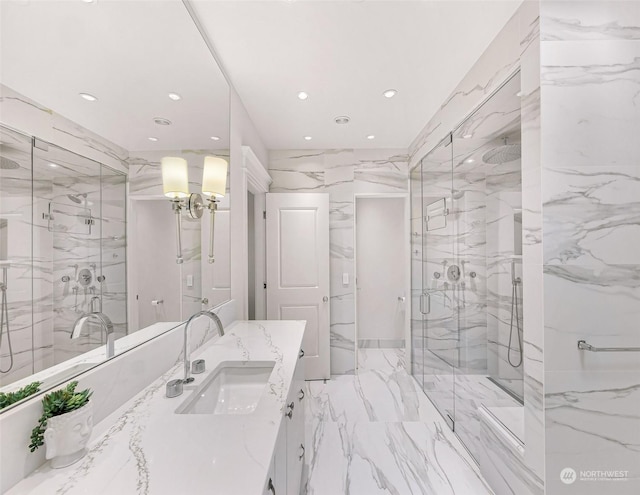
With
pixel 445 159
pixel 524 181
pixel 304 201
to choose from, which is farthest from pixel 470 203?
pixel 304 201

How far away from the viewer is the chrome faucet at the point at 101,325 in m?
0.85

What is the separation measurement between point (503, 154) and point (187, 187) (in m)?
1.79

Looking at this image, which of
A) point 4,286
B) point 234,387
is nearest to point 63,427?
point 4,286

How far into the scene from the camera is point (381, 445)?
2082 millimetres

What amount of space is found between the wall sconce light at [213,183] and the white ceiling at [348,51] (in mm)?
682

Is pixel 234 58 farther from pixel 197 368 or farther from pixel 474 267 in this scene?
pixel 474 267

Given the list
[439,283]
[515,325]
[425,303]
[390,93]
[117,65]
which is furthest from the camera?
[425,303]

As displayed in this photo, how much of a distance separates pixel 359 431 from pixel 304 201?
226cm

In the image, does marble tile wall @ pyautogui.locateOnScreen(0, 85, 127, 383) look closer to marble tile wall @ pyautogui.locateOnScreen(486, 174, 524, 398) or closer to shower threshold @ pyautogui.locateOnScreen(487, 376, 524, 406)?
marble tile wall @ pyautogui.locateOnScreen(486, 174, 524, 398)

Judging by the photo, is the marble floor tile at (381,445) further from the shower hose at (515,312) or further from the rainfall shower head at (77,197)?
the rainfall shower head at (77,197)

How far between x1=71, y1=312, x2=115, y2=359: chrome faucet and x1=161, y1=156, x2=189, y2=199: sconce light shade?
1.93ft

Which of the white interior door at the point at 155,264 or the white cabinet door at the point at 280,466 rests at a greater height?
the white interior door at the point at 155,264

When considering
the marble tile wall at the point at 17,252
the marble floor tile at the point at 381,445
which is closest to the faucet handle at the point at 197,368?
the marble tile wall at the point at 17,252

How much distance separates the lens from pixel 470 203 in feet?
6.90
